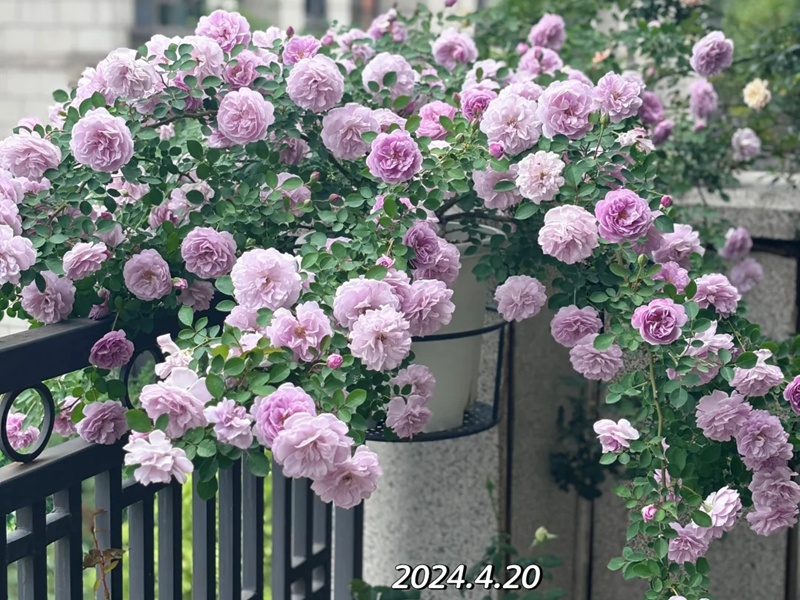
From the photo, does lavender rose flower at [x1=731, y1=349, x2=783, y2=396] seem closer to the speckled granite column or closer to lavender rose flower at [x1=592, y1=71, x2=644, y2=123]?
lavender rose flower at [x1=592, y1=71, x2=644, y2=123]

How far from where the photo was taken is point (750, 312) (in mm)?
2340

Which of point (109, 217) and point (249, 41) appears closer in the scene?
point (109, 217)

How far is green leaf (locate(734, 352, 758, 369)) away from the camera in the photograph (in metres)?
1.35

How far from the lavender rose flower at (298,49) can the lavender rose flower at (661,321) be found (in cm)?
61

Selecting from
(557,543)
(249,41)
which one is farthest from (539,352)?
(249,41)

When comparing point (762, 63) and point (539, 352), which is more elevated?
point (762, 63)

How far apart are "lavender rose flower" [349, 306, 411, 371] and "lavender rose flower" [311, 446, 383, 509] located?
114 mm

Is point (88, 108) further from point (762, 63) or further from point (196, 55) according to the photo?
point (762, 63)

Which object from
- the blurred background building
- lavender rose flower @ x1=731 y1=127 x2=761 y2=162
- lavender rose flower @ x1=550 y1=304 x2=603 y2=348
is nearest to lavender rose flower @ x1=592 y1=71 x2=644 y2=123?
lavender rose flower @ x1=550 y1=304 x2=603 y2=348

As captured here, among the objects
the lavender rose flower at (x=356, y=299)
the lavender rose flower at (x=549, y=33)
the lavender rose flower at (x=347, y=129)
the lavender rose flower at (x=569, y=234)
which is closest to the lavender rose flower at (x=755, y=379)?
the lavender rose flower at (x=569, y=234)

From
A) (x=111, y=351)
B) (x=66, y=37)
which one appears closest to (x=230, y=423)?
(x=111, y=351)

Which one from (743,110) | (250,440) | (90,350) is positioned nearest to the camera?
(250,440)

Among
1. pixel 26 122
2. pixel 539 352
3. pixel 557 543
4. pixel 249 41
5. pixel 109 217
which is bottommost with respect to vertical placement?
pixel 557 543

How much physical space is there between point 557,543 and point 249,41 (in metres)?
1.39
